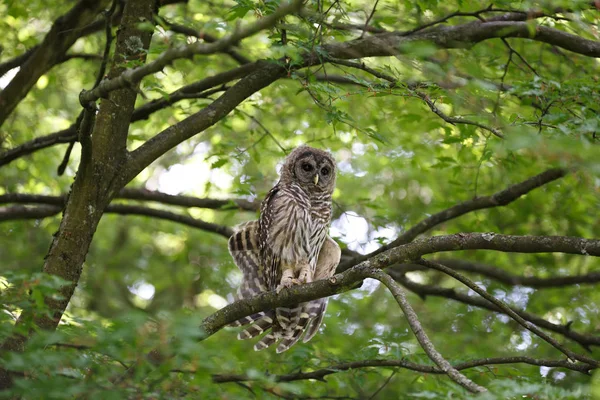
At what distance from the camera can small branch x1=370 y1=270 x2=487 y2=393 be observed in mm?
3052

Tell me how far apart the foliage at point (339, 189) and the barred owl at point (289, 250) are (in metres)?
0.28

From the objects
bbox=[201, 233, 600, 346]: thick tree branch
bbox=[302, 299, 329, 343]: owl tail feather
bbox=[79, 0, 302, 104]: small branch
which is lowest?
bbox=[201, 233, 600, 346]: thick tree branch

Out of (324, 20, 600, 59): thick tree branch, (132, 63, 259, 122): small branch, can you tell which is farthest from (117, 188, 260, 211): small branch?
(324, 20, 600, 59): thick tree branch

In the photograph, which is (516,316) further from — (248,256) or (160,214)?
(160,214)

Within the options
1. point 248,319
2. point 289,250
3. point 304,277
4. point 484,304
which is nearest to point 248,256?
point 289,250

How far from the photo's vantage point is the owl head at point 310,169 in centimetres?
637

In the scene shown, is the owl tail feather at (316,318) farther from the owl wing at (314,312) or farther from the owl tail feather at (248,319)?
the owl tail feather at (248,319)

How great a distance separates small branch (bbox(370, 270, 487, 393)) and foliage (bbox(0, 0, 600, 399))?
7 centimetres

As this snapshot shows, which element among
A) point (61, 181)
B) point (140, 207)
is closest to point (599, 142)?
point (140, 207)

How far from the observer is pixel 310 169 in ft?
20.9

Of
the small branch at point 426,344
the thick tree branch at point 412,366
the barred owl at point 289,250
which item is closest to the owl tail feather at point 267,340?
the barred owl at point 289,250

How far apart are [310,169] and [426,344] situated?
125 inches

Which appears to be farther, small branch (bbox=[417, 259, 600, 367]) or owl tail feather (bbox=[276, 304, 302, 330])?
owl tail feather (bbox=[276, 304, 302, 330])

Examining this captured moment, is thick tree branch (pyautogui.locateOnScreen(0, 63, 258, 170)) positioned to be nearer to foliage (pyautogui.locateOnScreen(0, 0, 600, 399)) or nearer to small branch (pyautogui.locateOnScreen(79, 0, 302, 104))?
foliage (pyautogui.locateOnScreen(0, 0, 600, 399))
